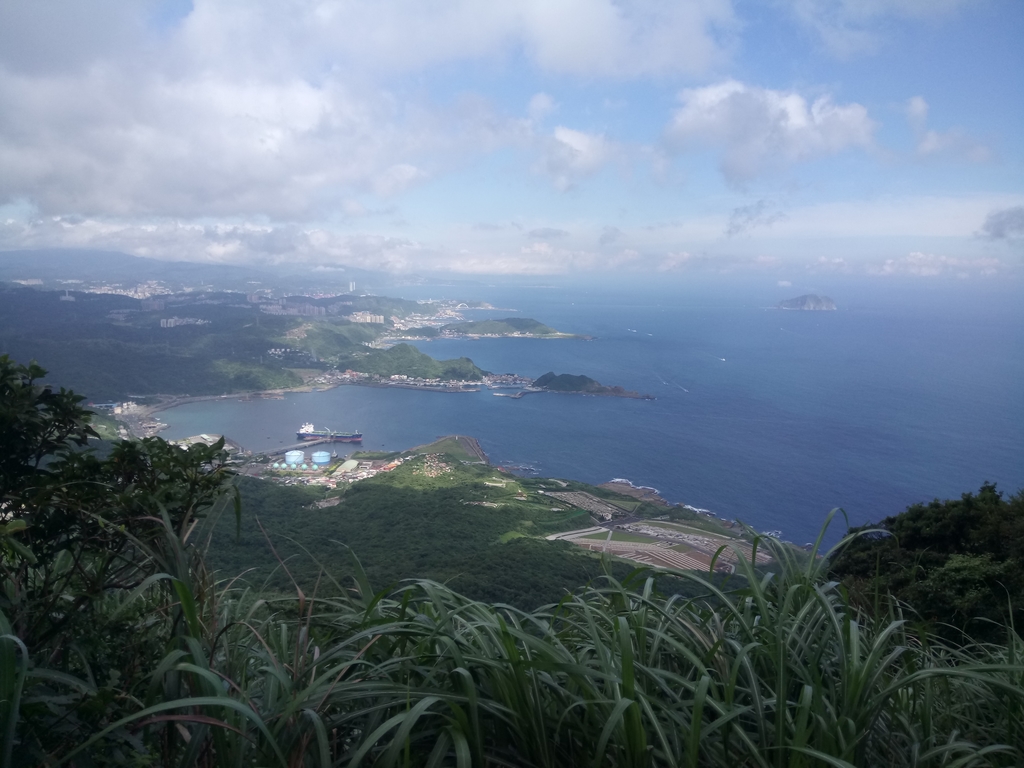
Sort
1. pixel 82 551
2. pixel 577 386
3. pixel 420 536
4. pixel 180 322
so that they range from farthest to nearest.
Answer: pixel 577 386
pixel 180 322
pixel 420 536
pixel 82 551

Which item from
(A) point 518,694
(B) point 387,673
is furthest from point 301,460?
(A) point 518,694

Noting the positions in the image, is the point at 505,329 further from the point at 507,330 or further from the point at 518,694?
the point at 518,694

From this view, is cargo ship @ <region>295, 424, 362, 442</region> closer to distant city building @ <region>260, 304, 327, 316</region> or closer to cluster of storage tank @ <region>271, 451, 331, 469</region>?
cluster of storage tank @ <region>271, 451, 331, 469</region>

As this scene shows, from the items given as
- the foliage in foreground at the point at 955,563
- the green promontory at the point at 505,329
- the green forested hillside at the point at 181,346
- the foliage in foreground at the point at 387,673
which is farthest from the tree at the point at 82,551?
the green promontory at the point at 505,329

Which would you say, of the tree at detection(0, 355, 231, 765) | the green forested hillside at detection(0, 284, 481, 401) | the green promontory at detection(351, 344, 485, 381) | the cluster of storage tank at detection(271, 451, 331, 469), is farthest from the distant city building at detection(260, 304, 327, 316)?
the tree at detection(0, 355, 231, 765)

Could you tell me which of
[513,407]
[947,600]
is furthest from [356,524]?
[513,407]

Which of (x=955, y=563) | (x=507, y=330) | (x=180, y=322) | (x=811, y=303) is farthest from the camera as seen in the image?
(x=811, y=303)

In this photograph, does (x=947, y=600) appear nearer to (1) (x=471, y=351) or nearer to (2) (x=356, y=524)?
(2) (x=356, y=524)
